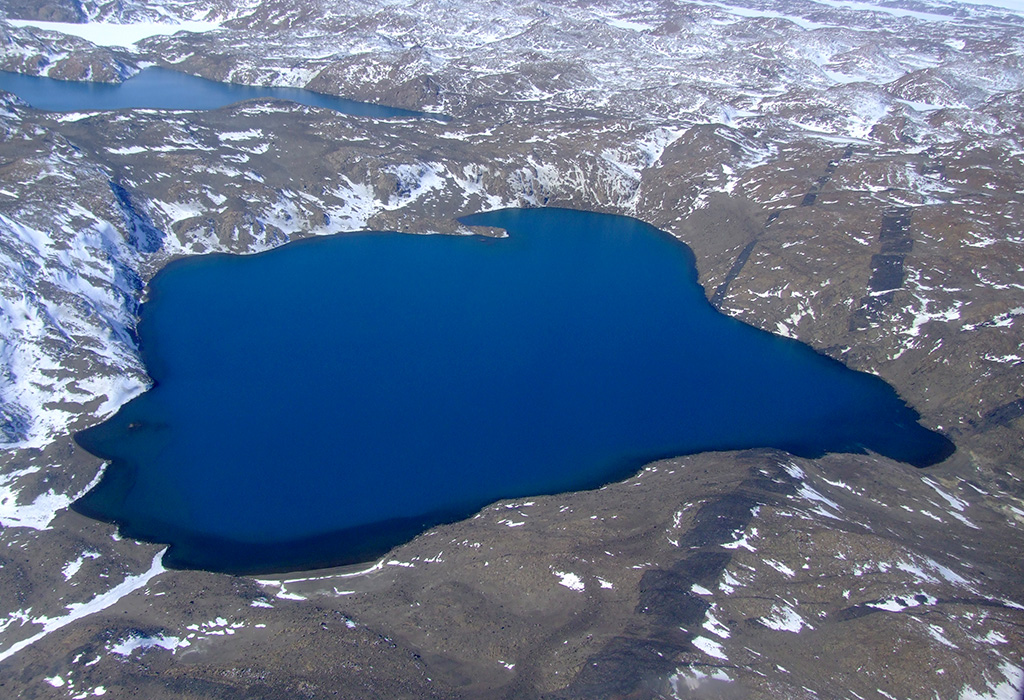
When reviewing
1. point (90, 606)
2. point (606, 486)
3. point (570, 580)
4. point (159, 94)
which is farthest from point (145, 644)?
point (159, 94)

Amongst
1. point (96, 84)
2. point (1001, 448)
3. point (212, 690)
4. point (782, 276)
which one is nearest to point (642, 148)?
point (782, 276)

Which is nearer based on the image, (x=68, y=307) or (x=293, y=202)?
(x=68, y=307)

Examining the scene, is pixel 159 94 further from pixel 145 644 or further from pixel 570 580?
pixel 570 580

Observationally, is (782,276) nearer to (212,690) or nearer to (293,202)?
(293,202)

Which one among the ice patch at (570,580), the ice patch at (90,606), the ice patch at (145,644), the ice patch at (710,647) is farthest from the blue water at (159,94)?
the ice patch at (710,647)

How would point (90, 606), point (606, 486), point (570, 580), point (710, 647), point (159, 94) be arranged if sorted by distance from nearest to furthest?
point (710, 647) < point (90, 606) < point (570, 580) < point (606, 486) < point (159, 94)

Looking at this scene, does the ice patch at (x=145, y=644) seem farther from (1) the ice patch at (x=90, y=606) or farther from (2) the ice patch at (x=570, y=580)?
(2) the ice patch at (x=570, y=580)
